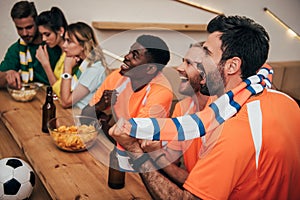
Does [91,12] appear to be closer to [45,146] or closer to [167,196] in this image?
[45,146]

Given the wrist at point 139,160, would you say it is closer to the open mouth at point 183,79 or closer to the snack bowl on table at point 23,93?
the open mouth at point 183,79

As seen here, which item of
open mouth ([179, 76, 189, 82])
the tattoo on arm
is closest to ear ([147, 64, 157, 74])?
open mouth ([179, 76, 189, 82])

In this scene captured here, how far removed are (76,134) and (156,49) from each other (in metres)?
0.52

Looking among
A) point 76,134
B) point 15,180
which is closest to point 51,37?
point 76,134

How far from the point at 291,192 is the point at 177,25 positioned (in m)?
2.47

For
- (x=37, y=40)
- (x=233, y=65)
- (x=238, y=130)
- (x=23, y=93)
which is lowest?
(x=23, y=93)

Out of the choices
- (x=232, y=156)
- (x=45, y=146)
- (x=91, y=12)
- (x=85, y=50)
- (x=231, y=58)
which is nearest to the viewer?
(x=232, y=156)

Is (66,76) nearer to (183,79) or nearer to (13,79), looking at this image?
(13,79)

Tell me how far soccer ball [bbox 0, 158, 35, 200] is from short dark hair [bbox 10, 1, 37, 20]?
1.43 metres

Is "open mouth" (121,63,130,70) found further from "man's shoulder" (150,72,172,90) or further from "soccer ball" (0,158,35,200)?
"soccer ball" (0,158,35,200)

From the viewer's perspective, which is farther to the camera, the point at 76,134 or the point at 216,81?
the point at 76,134

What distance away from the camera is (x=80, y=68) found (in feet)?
7.58

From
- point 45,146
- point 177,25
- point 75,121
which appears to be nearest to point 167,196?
point 45,146

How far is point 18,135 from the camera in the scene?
5.66ft
